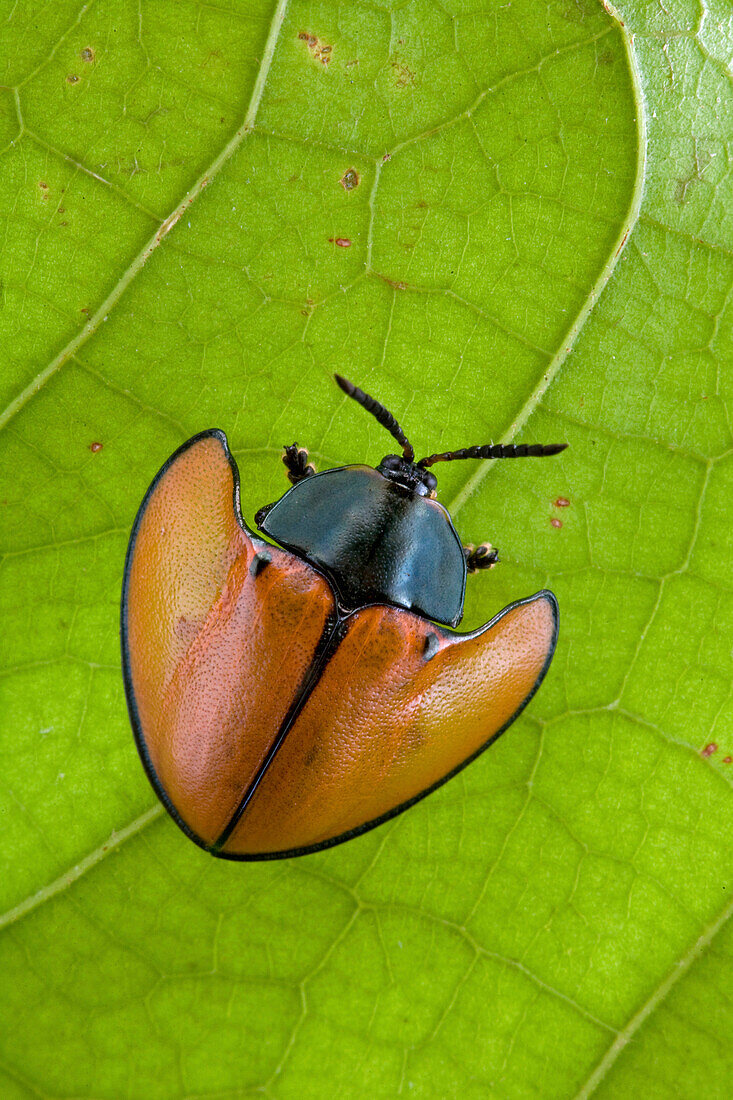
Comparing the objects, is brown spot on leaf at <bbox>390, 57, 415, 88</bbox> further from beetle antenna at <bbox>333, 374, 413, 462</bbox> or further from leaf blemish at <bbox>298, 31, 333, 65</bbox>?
beetle antenna at <bbox>333, 374, 413, 462</bbox>

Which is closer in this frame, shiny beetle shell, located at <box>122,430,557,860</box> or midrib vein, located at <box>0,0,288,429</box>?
shiny beetle shell, located at <box>122,430,557,860</box>

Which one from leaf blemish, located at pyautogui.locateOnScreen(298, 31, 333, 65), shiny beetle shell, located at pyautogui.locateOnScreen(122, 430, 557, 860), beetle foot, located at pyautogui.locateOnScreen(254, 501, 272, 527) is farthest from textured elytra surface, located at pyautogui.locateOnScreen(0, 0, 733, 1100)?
shiny beetle shell, located at pyautogui.locateOnScreen(122, 430, 557, 860)

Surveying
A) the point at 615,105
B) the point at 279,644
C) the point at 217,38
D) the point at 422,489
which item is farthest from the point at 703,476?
the point at 217,38

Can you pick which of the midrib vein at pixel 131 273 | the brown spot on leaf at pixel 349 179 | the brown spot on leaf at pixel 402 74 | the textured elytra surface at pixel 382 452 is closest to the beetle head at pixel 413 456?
the textured elytra surface at pixel 382 452

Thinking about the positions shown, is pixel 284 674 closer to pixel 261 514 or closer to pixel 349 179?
pixel 261 514

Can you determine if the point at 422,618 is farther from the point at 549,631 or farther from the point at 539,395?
the point at 539,395

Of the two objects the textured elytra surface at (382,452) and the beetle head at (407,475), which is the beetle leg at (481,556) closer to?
the textured elytra surface at (382,452)

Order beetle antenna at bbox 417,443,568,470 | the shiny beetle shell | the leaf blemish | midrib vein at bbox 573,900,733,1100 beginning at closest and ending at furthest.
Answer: the shiny beetle shell → beetle antenna at bbox 417,443,568,470 → the leaf blemish → midrib vein at bbox 573,900,733,1100
